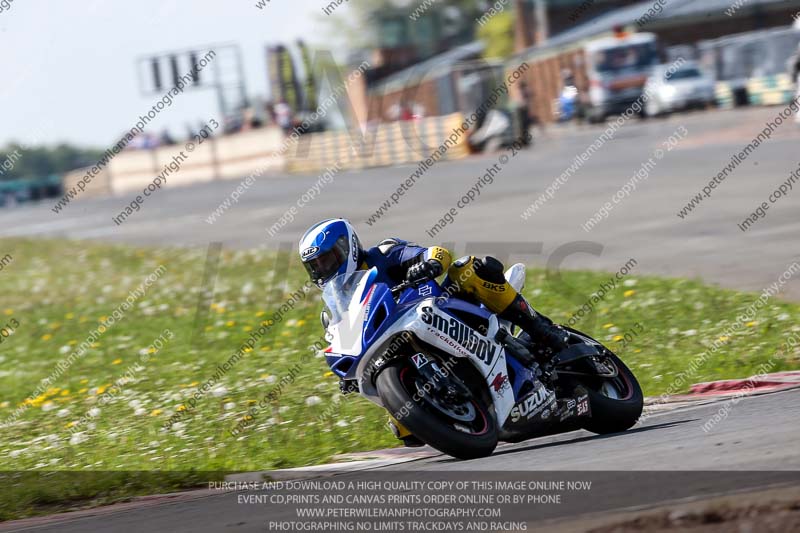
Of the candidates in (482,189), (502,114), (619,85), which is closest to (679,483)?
(482,189)

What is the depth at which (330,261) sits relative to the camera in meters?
7.18

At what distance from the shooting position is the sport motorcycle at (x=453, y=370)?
6.89 m

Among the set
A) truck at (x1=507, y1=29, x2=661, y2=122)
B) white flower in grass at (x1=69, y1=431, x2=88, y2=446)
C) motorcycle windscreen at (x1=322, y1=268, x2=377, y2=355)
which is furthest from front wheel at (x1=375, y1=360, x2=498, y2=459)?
truck at (x1=507, y1=29, x2=661, y2=122)

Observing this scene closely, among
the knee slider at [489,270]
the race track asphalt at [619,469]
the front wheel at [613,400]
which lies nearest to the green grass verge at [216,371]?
the race track asphalt at [619,469]

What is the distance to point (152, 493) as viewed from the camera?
7797 mm

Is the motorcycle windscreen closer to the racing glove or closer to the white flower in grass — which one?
the racing glove

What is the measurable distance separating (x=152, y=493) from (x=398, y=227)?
1576cm

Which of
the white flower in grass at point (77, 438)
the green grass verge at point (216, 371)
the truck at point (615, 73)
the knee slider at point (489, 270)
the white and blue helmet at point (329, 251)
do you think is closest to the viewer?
the white and blue helmet at point (329, 251)

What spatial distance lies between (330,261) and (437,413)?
113 centimetres

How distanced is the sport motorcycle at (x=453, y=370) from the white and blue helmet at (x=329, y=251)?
91 millimetres

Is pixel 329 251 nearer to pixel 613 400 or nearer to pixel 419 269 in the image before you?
pixel 419 269

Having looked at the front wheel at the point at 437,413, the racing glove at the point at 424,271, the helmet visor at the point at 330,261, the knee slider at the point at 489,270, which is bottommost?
the front wheel at the point at 437,413

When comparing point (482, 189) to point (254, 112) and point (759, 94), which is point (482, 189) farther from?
point (254, 112)

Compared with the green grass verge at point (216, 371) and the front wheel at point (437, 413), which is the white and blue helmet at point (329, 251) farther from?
the green grass verge at point (216, 371)
